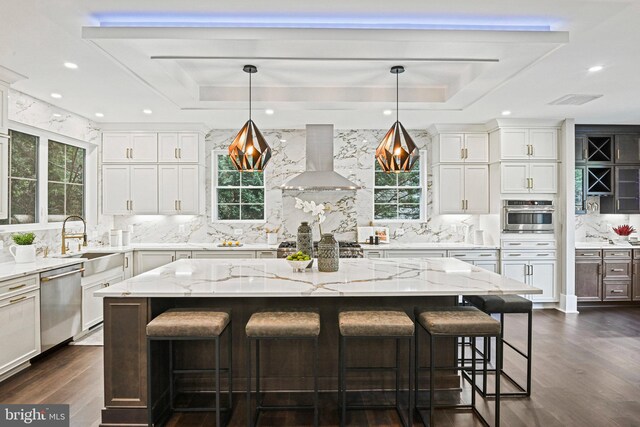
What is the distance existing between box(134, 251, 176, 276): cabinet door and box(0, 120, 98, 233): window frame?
0.94m

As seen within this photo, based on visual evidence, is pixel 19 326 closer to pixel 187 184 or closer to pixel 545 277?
pixel 187 184

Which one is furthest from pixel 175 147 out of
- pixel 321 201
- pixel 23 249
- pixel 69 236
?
pixel 23 249

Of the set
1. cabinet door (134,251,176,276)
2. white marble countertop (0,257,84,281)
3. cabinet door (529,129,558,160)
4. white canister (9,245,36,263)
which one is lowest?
cabinet door (134,251,176,276)

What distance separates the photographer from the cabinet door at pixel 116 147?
18.7ft

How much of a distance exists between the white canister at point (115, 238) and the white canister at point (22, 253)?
1.66 metres

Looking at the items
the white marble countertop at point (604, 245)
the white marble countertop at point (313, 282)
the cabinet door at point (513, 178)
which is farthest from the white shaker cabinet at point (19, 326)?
the white marble countertop at point (604, 245)

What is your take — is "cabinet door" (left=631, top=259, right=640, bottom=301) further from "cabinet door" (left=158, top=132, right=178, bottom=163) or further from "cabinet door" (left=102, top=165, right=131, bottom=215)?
"cabinet door" (left=102, top=165, right=131, bottom=215)

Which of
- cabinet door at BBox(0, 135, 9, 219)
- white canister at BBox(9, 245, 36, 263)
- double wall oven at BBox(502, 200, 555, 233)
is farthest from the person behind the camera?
double wall oven at BBox(502, 200, 555, 233)

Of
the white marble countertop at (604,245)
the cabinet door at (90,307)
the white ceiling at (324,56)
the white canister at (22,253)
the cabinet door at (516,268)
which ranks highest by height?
the white ceiling at (324,56)

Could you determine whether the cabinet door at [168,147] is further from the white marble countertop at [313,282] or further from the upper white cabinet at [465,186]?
the upper white cabinet at [465,186]

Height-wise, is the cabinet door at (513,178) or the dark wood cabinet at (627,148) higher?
the dark wood cabinet at (627,148)

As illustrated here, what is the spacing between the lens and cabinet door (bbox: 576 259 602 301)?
556cm

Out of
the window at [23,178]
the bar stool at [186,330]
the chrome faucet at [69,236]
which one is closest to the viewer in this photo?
the bar stool at [186,330]


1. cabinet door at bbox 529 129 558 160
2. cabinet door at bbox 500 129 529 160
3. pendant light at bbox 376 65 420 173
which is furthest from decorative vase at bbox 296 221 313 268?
cabinet door at bbox 529 129 558 160
